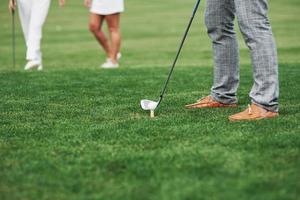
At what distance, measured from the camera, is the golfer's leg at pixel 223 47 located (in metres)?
6.13

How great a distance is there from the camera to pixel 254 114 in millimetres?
5363

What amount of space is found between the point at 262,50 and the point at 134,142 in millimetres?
1467

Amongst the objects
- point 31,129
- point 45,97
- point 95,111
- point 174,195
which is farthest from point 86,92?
point 174,195

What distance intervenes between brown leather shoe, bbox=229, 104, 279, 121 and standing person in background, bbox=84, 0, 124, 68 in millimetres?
6156

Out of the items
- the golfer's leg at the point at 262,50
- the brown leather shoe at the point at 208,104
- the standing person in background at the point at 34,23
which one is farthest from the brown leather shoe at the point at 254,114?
the standing person in background at the point at 34,23

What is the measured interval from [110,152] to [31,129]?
112 cm

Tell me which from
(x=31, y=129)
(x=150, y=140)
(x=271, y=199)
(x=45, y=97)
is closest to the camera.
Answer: (x=271, y=199)

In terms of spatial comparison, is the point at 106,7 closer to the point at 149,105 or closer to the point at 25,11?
the point at 25,11

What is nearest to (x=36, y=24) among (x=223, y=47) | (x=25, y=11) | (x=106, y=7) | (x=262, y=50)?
(x=25, y=11)

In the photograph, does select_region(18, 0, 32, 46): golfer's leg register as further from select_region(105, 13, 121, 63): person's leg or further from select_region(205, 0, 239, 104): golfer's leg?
select_region(205, 0, 239, 104): golfer's leg

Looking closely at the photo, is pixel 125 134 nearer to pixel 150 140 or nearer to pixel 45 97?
pixel 150 140

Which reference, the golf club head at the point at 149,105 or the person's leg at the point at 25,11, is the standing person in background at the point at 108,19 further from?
the golf club head at the point at 149,105

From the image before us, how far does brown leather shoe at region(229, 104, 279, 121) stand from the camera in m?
5.32

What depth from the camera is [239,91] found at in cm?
757
